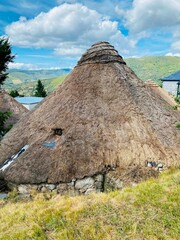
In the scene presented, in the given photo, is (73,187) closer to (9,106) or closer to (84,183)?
(84,183)

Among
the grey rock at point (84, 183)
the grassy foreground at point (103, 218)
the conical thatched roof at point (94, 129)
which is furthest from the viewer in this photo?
the conical thatched roof at point (94, 129)

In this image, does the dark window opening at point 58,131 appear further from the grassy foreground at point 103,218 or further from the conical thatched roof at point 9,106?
the conical thatched roof at point 9,106

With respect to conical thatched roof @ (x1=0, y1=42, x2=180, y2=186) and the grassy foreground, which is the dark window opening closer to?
conical thatched roof @ (x1=0, y1=42, x2=180, y2=186)

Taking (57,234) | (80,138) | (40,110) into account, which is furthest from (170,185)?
(40,110)

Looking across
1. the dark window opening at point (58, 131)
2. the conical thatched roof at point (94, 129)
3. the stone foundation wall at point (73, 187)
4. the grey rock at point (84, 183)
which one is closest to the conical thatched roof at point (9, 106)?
the conical thatched roof at point (94, 129)

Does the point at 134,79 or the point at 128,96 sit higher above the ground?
the point at 134,79

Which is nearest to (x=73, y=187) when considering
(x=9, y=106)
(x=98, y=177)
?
(x=98, y=177)

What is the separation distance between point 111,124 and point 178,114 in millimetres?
6166

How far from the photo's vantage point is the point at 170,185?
25.5ft

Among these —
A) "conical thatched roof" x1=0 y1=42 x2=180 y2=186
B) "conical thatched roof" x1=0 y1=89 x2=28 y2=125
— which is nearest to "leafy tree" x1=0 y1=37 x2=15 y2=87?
"conical thatched roof" x1=0 y1=42 x2=180 y2=186

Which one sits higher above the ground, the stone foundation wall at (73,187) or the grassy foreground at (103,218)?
the grassy foreground at (103,218)

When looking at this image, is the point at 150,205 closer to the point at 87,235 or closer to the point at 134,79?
the point at 87,235

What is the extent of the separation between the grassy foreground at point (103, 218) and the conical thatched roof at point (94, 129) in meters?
4.69

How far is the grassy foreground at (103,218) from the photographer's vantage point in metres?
5.51
